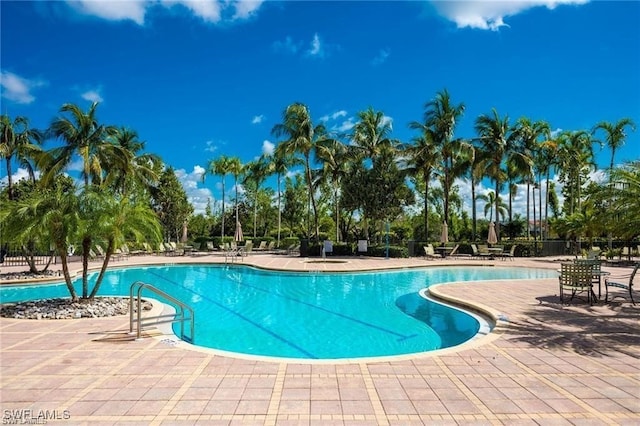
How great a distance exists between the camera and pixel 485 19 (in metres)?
11.3

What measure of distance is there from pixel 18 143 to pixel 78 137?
17.6 ft

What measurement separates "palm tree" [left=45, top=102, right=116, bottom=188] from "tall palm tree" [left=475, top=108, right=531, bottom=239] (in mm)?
25023

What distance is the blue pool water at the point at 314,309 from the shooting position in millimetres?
8016

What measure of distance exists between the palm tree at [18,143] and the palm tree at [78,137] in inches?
80.1

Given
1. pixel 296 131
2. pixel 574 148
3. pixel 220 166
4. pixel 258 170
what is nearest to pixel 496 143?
pixel 574 148

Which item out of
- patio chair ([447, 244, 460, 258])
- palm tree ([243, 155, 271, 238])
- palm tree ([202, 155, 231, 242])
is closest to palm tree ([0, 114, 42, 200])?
palm tree ([202, 155, 231, 242])

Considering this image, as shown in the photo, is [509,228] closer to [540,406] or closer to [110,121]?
[110,121]

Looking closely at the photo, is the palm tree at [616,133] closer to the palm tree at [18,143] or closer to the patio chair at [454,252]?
the patio chair at [454,252]

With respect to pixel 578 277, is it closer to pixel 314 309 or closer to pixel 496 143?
pixel 314 309

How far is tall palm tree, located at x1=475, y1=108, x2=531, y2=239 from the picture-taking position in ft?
96.0

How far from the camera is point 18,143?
26.7m

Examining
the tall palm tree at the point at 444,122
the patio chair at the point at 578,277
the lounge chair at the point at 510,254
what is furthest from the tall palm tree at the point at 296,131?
the patio chair at the point at 578,277

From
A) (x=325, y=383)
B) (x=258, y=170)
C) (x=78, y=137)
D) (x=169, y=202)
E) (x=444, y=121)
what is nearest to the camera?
(x=325, y=383)

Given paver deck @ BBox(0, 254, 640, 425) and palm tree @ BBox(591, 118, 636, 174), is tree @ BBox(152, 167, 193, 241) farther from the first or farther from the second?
palm tree @ BBox(591, 118, 636, 174)
